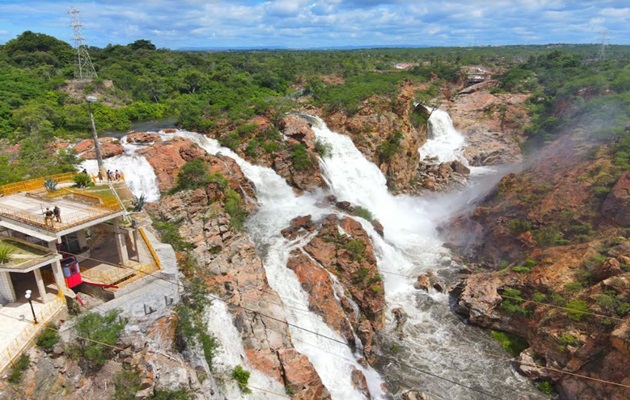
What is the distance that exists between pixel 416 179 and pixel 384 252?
16169 millimetres

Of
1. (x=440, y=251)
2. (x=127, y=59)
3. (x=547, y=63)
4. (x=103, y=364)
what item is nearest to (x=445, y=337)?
(x=440, y=251)

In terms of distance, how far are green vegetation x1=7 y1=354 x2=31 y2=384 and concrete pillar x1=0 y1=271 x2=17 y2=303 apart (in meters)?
2.70

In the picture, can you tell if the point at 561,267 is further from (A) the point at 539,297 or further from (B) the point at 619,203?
(B) the point at 619,203

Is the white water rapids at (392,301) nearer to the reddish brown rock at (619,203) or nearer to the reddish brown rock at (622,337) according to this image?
the reddish brown rock at (622,337)

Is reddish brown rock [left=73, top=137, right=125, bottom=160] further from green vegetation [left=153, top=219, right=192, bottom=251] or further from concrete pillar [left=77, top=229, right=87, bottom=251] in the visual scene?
concrete pillar [left=77, top=229, right=87, bottom=251]

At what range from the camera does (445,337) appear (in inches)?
858

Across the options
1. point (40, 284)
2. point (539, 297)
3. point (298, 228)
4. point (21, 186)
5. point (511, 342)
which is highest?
point (21, 186)

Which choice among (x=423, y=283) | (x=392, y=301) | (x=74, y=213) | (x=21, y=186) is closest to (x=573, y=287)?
(x=423, y=283)

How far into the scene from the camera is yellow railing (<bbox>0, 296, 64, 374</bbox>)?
34.2 ft

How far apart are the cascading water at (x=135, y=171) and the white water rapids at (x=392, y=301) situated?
331 millimetres

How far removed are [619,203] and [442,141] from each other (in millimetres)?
26914

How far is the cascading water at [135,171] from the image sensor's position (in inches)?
968

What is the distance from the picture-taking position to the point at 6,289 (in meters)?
12.4

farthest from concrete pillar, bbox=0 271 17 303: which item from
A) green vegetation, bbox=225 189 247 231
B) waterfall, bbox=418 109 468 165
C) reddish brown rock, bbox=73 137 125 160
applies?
waterfall, bbox=418 109 468 165
